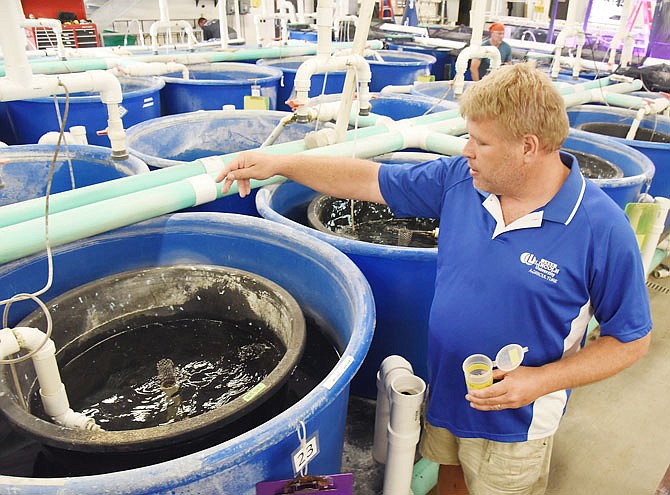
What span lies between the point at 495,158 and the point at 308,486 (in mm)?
821

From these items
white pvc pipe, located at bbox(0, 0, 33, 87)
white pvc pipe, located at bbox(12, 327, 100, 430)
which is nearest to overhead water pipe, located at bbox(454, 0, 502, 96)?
white pvc pipe, located at bbox(0, 0, 33, 87)

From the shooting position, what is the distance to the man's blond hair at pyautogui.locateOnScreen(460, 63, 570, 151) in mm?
1134

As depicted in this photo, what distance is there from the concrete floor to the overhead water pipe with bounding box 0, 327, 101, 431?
97 cm

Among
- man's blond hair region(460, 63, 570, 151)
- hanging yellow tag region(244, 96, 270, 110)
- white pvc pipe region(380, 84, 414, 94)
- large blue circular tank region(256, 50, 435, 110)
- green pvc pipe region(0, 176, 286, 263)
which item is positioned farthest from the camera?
large blue circular tank region(256, 50, 435, 110)

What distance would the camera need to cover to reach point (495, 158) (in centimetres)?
120

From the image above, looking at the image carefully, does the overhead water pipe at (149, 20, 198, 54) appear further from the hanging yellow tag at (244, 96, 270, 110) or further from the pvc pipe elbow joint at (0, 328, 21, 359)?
the pvc pipe elbow joint at (0, 328, 21, 359)

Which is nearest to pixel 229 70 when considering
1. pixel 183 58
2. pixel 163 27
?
pixel 183 58

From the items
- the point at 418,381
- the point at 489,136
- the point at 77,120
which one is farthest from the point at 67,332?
the point at 77,120

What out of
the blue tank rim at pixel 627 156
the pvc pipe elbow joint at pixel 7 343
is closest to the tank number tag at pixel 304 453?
the pvc pipe elbow joint at pixel 7 343

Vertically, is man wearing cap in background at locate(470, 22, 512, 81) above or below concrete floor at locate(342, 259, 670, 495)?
above

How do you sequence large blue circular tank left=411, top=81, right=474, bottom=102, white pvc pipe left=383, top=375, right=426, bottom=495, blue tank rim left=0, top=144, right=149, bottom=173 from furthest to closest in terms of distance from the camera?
large blue circular tank left=411, top=81, right=474, bottom=102 → blue tank rim left=0, top=144, right=149, bottom=173 → white pvc pipe left=383, top=375, right=426, bottom=495

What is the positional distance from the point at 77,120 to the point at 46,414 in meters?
2.19

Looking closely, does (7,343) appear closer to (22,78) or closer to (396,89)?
(22,78)

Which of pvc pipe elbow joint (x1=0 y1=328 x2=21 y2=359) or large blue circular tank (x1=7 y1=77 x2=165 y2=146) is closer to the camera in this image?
pvc pipe elbow joint (x1=0 y1=328 x2=21 y2=359)
